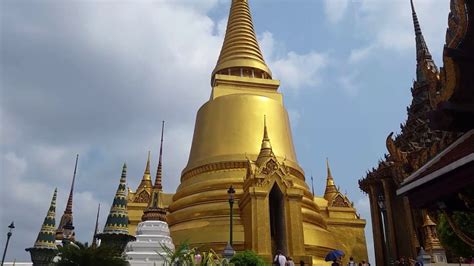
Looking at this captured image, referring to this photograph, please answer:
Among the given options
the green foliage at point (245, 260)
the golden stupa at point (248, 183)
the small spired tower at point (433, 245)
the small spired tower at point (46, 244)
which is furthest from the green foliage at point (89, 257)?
the small spired tower at point (433, 245)

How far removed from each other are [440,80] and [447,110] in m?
0.66

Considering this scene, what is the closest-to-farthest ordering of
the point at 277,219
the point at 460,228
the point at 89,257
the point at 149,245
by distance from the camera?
the point at 460,228 → the point at 89,257 → the point at 149,245 → the point at 277,219

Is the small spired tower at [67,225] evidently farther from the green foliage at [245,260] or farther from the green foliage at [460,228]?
the green foliage at [460,228]

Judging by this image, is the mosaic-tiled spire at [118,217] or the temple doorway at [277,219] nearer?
the mosaic-tiled spire at [118,217]

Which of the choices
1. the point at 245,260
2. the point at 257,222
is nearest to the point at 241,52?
the point at 257,222

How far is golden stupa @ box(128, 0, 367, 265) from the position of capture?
16.1 meters

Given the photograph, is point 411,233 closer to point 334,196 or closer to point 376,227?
point 376,227

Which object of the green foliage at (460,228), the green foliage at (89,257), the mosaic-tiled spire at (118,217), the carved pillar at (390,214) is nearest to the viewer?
the green foliage at (460,228)

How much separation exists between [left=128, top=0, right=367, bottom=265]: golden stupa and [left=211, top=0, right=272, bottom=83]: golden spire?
0.06 m

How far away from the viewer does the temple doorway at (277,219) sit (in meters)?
16.0

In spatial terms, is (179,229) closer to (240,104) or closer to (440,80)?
(240,104)

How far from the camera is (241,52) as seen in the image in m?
24.2

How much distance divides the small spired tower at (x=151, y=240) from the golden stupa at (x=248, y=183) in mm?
1004

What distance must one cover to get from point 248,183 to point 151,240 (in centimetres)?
454
